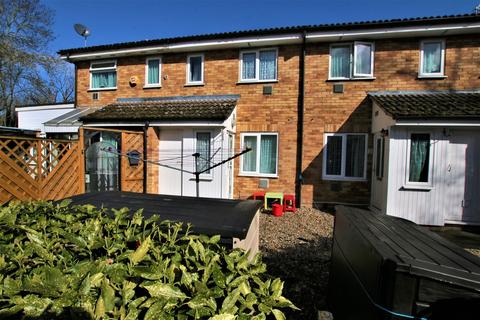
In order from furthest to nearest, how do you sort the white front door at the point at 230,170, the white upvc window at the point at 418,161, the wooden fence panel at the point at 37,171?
the white front door at the point at 230,170 < the white upvc window at the point at 418,161 < the wooden fence panel at the point at 37,171

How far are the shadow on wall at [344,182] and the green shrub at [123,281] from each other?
7.44m

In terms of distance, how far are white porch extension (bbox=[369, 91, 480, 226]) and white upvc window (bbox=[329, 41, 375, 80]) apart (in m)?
1.94

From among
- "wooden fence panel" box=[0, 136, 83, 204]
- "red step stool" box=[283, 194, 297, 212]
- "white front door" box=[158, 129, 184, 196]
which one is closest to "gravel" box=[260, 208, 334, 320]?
"red step stool" box=[283, 194, 297, 212]

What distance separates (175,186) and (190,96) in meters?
3.27

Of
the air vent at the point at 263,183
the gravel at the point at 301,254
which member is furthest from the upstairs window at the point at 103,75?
the gravel at the point at 301,254

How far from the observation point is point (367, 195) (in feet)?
27.5

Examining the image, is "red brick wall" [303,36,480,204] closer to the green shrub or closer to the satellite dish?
the green shrub

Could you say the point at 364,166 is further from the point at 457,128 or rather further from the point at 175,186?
the point at 175,186

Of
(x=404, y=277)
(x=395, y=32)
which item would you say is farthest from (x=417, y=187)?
(x=404, y=277)

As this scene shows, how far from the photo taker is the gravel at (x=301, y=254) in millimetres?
3502

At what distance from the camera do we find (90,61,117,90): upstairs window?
10703 mm

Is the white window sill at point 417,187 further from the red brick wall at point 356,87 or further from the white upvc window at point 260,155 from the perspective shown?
the white upvc window at point 260,155

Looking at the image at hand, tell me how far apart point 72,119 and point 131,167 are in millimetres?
3350

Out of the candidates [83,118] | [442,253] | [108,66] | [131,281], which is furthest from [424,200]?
[108,66]
